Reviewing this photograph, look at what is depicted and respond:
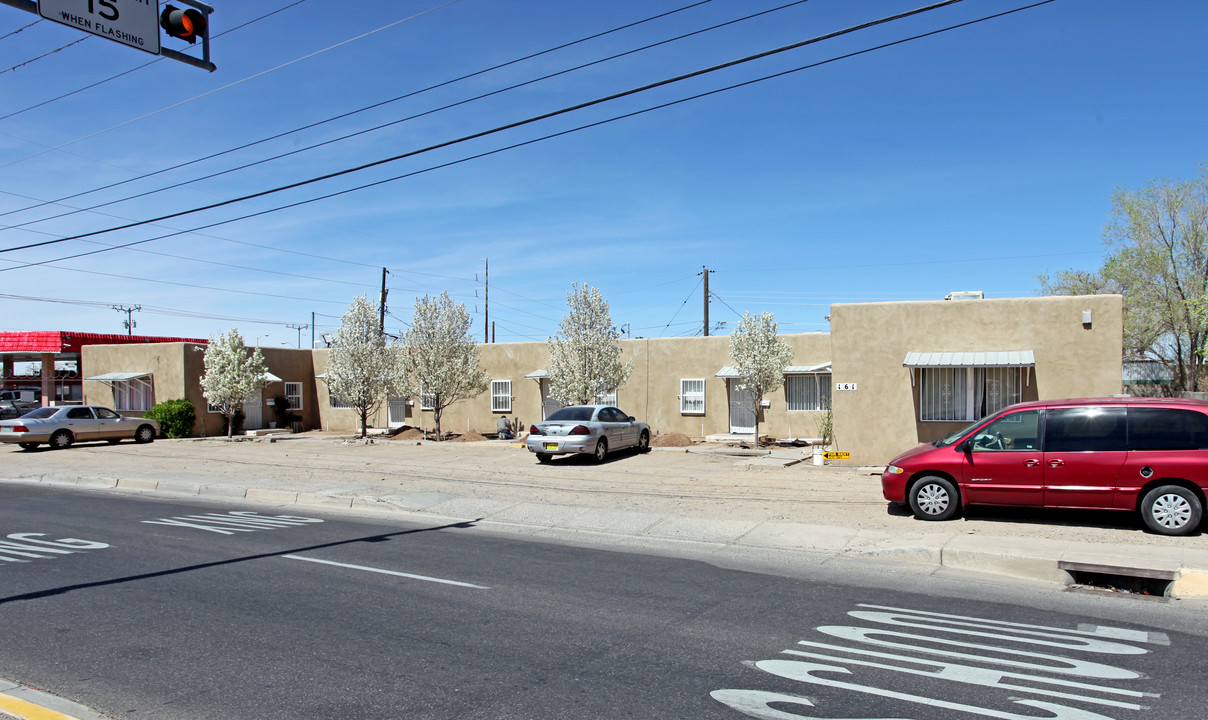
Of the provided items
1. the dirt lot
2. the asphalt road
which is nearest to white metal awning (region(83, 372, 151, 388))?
the dirt lot

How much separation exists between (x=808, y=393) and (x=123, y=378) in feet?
87.6

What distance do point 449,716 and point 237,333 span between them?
28510 mm

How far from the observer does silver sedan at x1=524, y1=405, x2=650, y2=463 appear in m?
18.6

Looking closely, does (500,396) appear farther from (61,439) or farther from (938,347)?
(938,347)

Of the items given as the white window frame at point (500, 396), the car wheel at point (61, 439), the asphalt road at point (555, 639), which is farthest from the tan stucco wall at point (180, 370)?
the asphalt road at point (555, 639)

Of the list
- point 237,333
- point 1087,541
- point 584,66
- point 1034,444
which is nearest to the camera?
point 1087,541

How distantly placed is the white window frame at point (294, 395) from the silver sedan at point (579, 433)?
19.2 m

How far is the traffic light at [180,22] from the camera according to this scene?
772 centimetres

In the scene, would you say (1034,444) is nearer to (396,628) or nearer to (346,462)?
(396,628)

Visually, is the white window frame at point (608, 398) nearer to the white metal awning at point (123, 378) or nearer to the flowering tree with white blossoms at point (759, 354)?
the flowering tree with white blossoms at point (759, 354)

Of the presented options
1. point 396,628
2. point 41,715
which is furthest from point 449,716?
point 41,715

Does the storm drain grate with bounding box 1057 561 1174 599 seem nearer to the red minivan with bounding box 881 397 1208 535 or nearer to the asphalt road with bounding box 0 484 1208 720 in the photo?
the asphalt road with bounding box 0 484 1208 720

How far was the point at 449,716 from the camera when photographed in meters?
4.46

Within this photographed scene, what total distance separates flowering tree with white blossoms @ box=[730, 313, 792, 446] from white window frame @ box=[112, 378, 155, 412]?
2402 cm
